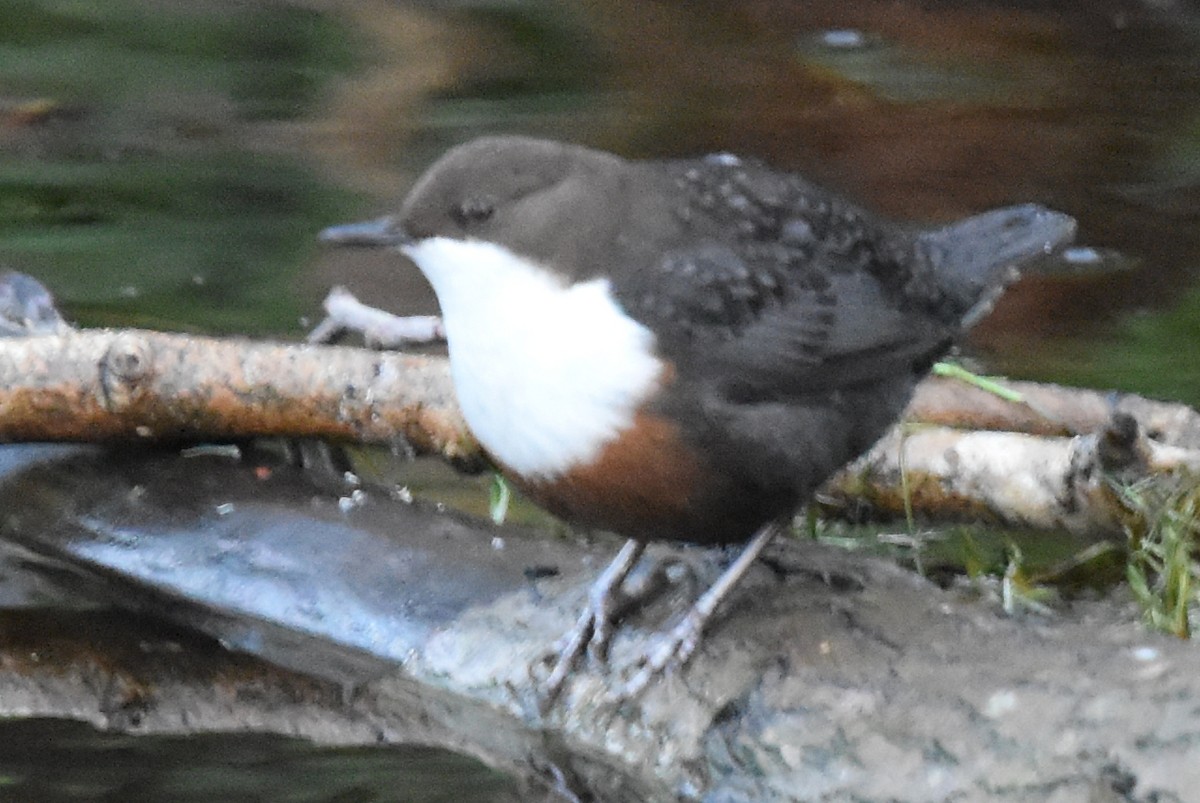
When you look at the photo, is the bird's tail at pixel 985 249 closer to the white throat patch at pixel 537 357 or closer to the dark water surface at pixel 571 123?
the white throat patch at pixel 537 357

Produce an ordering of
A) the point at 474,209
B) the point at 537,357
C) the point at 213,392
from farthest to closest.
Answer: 1. the point at 213,392
2. the point at 474,209
3. the point at 537,357

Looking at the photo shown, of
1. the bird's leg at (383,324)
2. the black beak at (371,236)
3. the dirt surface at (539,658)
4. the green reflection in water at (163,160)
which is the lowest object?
the green reflection in water at (163,160)

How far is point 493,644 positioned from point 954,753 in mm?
900

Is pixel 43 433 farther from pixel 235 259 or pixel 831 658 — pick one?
pixel 235 259

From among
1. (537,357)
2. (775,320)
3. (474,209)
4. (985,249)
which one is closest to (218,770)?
(537,357)

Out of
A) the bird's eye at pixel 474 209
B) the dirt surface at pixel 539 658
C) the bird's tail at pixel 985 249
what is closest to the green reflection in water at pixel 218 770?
the dirt surface at pixel 539 658

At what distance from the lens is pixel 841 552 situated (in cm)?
319

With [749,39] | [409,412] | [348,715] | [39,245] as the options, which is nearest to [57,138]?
[39,245]

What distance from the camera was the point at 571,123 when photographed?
698 centimetres

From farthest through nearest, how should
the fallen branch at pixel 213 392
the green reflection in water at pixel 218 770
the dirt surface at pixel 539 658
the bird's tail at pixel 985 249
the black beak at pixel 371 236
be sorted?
the fallen branch at pixel 213 392 → the bird's tail at pixel 985 249 → the green reflection in water at pixel 218 770 → the black beak at pixel 371 236 → the dirt surface at pixel 539 658

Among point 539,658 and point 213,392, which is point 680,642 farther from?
point 213,392

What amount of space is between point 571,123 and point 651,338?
4404 millimetres

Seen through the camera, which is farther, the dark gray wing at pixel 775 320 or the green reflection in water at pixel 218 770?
A: the green reflection in water at pixel 218 770

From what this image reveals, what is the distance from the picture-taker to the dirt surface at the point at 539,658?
244 cm
